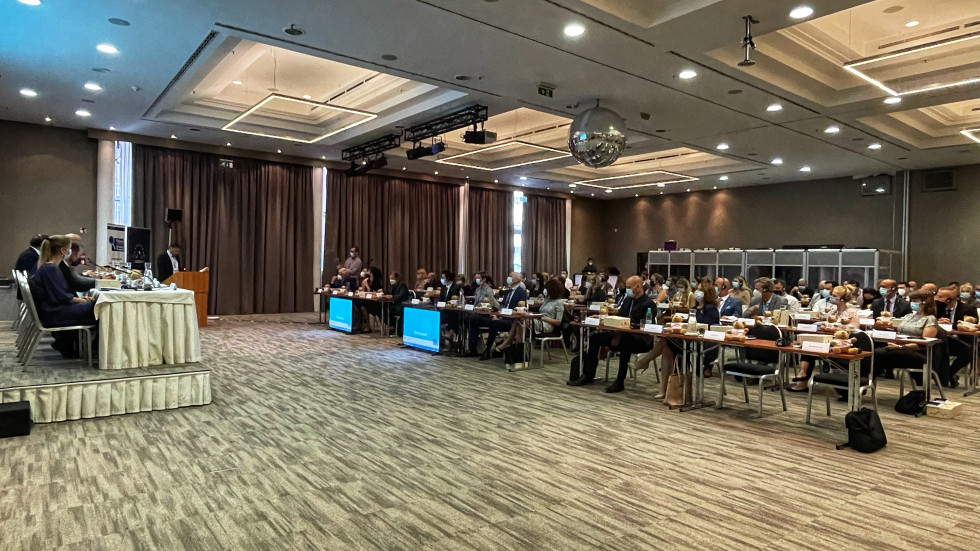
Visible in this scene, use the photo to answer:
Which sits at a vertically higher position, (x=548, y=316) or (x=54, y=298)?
(x=54, y=298)

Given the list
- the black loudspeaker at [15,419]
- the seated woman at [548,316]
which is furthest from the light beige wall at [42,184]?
the seated woman at [548,316]

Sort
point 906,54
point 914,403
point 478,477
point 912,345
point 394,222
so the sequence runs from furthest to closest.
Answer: point 394,222
point 906,54
point 914,403
point 912,345
point 478,477

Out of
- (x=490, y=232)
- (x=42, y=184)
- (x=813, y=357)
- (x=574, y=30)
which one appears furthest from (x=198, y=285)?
(x=813, y=357)

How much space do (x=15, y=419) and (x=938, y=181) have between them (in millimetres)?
16488

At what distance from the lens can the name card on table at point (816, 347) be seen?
4.89 metres

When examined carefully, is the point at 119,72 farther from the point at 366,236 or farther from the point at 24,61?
the point at 366,236

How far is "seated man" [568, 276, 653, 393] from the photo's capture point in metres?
6.55

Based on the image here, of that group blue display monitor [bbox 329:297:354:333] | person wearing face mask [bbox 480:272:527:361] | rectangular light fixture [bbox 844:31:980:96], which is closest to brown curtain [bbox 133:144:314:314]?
blue display monitor [bbox 329:297:354:333]

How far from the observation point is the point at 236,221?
13555 mm

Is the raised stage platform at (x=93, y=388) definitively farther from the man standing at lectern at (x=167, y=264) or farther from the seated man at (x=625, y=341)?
the man standing at lectern at (x=167, y=264)

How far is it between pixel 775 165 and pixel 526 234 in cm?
756

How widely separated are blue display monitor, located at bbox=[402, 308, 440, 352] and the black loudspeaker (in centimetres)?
518

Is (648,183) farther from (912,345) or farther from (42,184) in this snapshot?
(42,184)

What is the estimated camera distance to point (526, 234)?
61.6 ft
